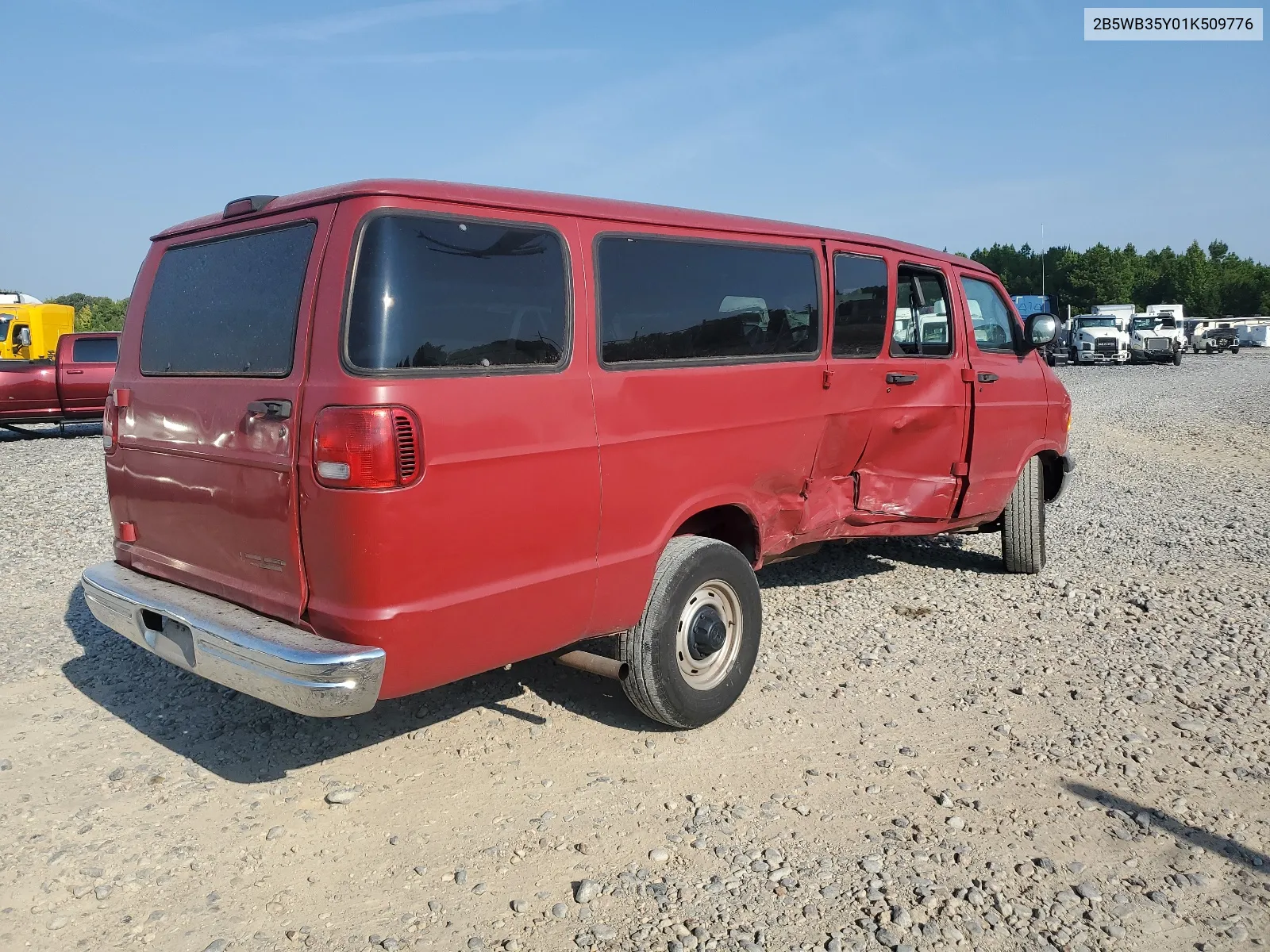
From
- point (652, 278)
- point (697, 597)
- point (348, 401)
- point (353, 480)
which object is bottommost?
point (697, 597)

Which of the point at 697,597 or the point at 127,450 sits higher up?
the point at 127,450

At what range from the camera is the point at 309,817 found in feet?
11.7

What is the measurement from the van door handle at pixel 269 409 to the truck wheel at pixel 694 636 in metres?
1.58

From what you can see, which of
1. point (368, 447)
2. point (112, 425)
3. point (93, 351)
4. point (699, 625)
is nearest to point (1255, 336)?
point (93, 351)

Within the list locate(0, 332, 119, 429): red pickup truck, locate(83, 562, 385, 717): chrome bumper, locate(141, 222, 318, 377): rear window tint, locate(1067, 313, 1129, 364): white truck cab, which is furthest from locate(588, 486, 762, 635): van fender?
locate(1067, 313, 1129, 364): white truck cab

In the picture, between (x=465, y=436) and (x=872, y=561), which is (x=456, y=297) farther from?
(x=872, y=561)

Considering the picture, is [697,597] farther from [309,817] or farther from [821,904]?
[309,817]

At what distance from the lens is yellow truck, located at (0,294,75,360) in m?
21.8

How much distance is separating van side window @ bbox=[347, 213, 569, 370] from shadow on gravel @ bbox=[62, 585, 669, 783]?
68.5 inches

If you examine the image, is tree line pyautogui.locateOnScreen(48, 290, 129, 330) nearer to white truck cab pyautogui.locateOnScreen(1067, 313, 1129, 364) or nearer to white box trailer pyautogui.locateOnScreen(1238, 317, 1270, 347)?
white truck cab pyautogui.locateOnScreen(1067, 313, 1129, 364)

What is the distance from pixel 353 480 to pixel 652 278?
5.17 feet

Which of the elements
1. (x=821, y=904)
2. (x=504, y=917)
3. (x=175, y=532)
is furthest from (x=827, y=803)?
(x=175, y=532)

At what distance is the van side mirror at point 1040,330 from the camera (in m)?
6.23

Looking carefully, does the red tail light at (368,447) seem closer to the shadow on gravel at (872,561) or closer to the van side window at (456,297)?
the van side window at (456,297)
